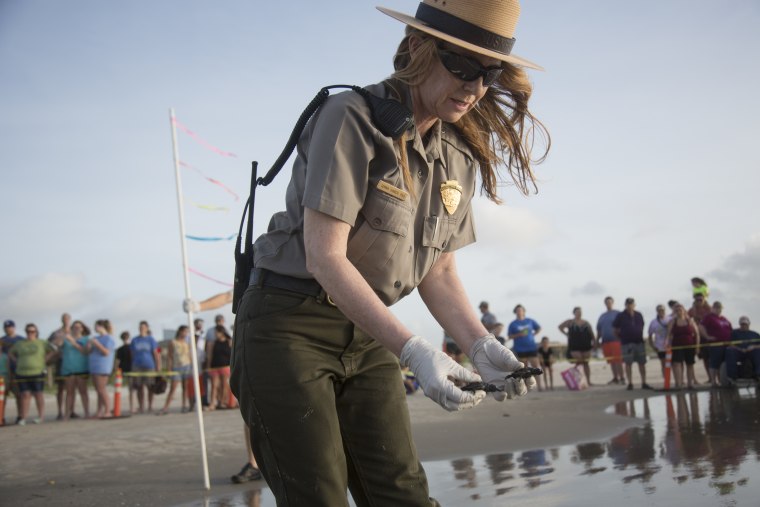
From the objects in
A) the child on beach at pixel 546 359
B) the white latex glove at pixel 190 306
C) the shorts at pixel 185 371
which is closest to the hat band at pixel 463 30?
the white latex glove at pixel 190 306

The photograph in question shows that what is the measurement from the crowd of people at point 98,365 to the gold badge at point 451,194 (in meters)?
12.3

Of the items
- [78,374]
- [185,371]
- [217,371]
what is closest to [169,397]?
[185,371]

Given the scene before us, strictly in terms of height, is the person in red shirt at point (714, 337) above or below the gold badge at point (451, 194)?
below

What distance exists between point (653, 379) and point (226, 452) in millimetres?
12217

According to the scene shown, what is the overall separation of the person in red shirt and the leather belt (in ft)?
44.6

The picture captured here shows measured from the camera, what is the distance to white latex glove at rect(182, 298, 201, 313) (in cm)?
683

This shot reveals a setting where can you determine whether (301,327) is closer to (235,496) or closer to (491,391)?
(491,391)

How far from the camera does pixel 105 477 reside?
7.92m

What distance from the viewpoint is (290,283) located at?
251 cm

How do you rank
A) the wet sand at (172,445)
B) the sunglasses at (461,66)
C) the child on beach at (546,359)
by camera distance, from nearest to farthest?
the sunglasses at (461,66)
the wet sand at (172,445)
the child on beach at (546,359)

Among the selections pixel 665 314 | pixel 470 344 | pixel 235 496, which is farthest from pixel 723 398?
pixel 470 344

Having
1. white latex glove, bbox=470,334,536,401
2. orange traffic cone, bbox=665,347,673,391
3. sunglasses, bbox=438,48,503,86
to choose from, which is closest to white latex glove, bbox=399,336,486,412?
white latex glove, bbox=470,334,536,401

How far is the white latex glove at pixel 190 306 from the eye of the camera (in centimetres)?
683

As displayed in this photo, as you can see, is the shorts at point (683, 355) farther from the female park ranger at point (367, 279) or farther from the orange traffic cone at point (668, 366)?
the female park ranger at point (367, 279)
